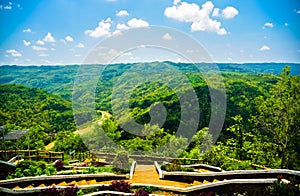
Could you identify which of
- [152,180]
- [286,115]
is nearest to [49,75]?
[152,180]

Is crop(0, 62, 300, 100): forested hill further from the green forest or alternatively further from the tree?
the tree

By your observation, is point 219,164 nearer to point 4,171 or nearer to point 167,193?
point 167,193

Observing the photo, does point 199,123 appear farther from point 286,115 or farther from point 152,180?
point 152,180

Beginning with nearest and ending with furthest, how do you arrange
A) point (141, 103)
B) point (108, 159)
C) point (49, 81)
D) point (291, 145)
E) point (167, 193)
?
1. point (167, 193)
2. point (291, 145)
3. point (108, 159)
4. point (141, 103)
5. point (49, 81)

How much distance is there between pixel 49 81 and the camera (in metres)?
107

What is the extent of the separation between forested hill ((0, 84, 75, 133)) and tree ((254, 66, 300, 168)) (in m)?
39.3

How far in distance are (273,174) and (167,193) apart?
3.34 metres

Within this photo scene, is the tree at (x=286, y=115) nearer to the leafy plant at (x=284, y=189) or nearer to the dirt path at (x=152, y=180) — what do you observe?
the leafy plant at (x=284, y=189)

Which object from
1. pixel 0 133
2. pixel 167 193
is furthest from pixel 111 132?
pixel 167 193

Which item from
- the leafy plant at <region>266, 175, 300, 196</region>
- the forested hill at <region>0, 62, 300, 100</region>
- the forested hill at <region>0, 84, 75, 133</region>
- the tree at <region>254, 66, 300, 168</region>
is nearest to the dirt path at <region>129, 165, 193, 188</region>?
the leafy plant at <region>266, 175, 300, 196</region>

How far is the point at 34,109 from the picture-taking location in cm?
5350

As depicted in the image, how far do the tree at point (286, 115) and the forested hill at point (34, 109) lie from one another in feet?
129

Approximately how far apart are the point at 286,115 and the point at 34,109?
5298 centimetres

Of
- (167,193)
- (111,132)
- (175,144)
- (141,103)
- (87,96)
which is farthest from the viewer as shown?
(87,96)
